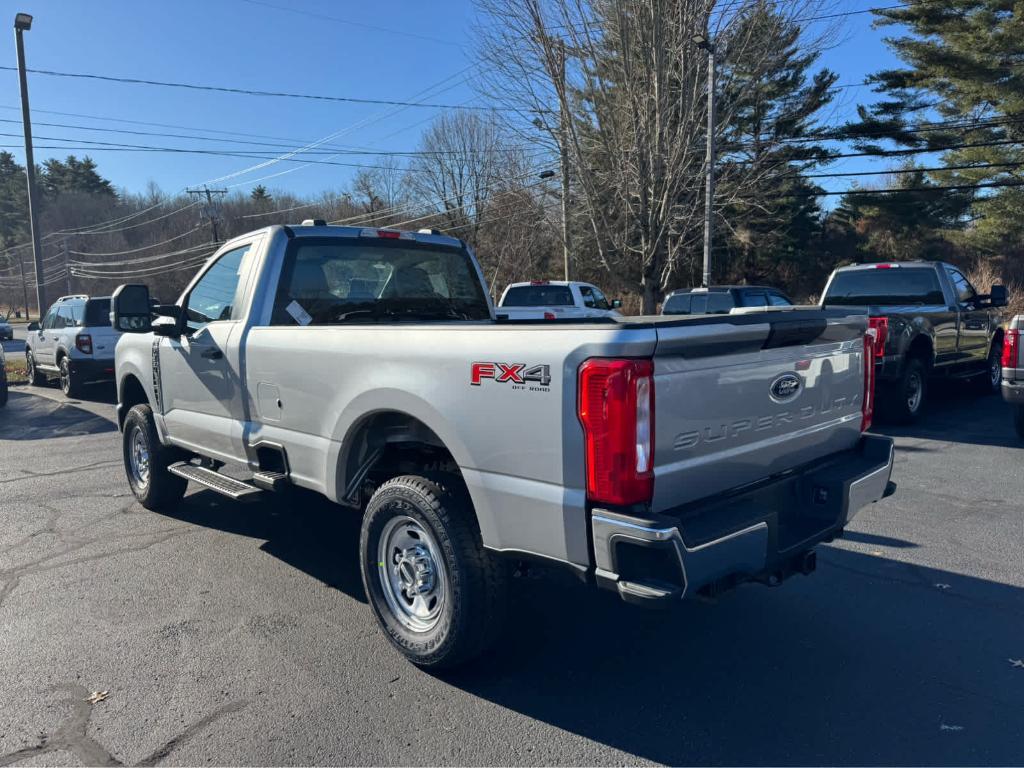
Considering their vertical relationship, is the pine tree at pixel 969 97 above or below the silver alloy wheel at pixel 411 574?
above

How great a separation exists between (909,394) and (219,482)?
8.42m

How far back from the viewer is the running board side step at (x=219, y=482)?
4.69m

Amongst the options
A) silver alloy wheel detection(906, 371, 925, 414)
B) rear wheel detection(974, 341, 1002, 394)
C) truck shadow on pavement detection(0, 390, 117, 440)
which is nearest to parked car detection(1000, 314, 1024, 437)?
silver alloy wheel detection(906, 371, 925, 414)

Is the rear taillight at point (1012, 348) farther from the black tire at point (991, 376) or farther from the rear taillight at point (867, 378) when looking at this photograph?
the rear taillight at point (867, 378)

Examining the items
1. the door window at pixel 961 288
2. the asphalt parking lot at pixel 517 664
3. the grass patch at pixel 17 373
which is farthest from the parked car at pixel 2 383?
the door window at pixel 961 288

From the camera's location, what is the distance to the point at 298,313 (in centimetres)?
468

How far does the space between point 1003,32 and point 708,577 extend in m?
32.6

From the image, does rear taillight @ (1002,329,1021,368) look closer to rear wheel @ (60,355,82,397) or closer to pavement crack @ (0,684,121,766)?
pavement crack @ (0,684,121,766)

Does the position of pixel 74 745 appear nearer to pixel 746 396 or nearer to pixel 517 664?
pixel 517 664

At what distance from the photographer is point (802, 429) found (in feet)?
11.7

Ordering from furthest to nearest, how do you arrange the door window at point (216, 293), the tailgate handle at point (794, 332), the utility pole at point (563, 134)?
the utility pole at point (563, 134)
the door window at point (216, 293)
the tailgate handle at point (794, 332)

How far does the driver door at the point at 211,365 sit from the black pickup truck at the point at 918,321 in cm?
696

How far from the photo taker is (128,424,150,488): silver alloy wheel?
20.6ft

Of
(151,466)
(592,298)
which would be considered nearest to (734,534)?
(151,466)
